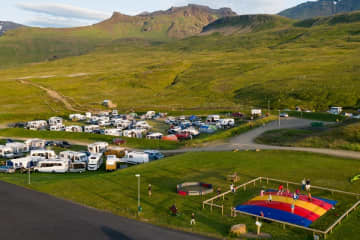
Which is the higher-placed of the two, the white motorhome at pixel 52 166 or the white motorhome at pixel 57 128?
the white motorhome at pixel 57 128

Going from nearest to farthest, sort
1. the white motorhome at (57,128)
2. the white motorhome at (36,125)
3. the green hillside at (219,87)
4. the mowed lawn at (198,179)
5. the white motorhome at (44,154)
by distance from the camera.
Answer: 1. the mowed lawn at (198,179)
2. the white motorhome at (44,154)
3. the white motorhome at (57,128)
4. the white motorhome at (36,125)
5. the green hillside at (219,87)

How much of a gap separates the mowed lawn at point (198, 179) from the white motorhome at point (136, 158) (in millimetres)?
4798

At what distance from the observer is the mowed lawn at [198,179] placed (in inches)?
1059

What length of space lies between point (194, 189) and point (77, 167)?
20.4 meters

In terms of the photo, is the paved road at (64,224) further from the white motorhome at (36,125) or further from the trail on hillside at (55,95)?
the trail on hillside at (55,95)

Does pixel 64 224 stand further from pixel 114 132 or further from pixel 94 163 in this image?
pixel 114 132

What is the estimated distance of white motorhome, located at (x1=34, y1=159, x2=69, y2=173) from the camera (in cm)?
4769

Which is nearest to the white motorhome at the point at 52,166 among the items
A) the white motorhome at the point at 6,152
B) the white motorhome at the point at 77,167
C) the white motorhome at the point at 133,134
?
the white motorhome at the point at 77,167

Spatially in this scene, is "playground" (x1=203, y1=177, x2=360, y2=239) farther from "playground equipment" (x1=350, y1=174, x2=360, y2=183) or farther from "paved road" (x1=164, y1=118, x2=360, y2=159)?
"paved road" (x1=164, y1=118, x2=360, y2=159)

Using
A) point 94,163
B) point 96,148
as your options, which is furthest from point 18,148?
point 94,163

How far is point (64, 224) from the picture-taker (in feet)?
87.7

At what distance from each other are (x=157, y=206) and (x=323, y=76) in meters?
129

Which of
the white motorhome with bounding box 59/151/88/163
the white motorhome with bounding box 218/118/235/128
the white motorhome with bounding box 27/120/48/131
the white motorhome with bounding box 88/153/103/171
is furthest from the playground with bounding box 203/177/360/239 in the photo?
the white motorhome with bounding box 27/120/48/131

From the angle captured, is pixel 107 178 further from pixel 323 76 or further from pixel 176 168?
pixel 323 76
